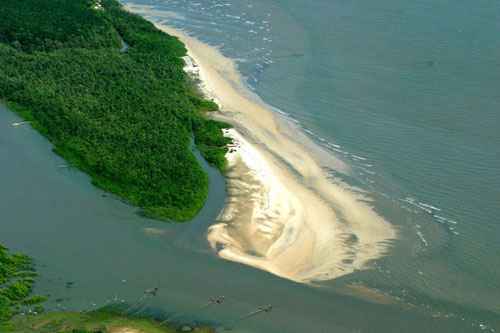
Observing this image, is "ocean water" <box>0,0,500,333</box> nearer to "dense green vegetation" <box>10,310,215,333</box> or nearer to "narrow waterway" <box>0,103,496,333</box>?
"narrow waterway" <box>0,103,496,333</box>

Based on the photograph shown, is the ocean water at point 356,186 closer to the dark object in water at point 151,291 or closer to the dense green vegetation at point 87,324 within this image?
the dark object in water at point 151,291

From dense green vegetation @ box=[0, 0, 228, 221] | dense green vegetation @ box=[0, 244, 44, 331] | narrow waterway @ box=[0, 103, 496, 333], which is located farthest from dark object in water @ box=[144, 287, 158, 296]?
dense green vegetation @ box=[0, 0, 228, 221]

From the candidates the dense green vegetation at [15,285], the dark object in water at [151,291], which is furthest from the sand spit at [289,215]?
the dense green vegetation at [15,285]

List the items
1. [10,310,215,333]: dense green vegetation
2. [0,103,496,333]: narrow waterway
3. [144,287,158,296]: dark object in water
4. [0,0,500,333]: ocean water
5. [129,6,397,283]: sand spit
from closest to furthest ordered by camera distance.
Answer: [10,310,215,333]: dense green vegetation → [0,103,496,333]: narrow waterway → [0,0,500,333]: ocean water → [144,287,158,296]: dark object in water → [129,6,397,283]: sand spit

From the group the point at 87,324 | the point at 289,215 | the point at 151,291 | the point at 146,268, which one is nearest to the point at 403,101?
the point at 289,215

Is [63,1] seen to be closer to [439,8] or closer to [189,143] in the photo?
[189,143]

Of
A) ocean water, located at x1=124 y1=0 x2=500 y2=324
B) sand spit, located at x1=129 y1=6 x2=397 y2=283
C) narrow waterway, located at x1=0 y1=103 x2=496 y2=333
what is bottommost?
narrow waterway, located at x1=0 y1=103 x2=496 y2=333

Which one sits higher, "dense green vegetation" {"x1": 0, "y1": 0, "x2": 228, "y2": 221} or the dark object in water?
"dense green vegetation" {"x1": 0, "y1": 0, "x2": 228, "y2": 221}

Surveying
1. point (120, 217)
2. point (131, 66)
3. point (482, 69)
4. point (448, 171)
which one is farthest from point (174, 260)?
point (482, 69)
